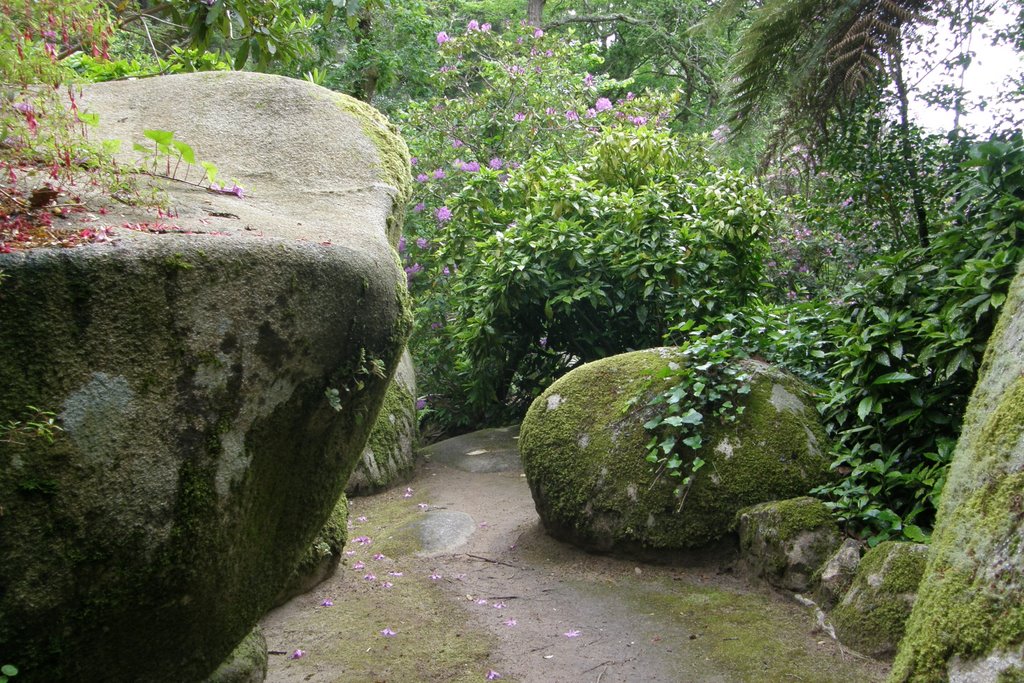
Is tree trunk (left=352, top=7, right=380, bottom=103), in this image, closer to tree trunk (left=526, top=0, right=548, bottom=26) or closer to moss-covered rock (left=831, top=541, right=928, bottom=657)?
tree trunk (left=526, top=0, right=548, bottom=26)

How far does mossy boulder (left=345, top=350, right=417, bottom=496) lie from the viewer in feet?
22.8

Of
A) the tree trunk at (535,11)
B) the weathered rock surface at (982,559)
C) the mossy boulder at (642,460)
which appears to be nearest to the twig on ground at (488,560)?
the mossy boulder at (642,460)

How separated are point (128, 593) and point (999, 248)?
4.08 metres

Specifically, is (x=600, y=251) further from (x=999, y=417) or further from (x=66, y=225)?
(x=66, y=225)

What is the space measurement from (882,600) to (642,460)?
66.6 inches

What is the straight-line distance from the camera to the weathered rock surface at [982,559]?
6.79ft

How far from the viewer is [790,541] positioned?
13.9 ft

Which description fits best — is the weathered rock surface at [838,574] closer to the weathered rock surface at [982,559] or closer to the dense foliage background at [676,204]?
the dense foliage background at [676,204]

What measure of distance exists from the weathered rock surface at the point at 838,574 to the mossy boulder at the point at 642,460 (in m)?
0.62

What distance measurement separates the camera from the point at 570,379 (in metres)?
5.69

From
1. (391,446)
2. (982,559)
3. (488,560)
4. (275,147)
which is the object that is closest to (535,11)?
(391,446)

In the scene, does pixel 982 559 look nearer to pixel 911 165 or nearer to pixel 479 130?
pixel 911 165

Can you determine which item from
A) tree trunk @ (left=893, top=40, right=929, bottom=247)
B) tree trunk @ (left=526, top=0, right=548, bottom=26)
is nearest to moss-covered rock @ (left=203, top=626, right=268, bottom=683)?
tree trunk @ (left=893, top=40, right=929, bottom=247)

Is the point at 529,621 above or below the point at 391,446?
below
